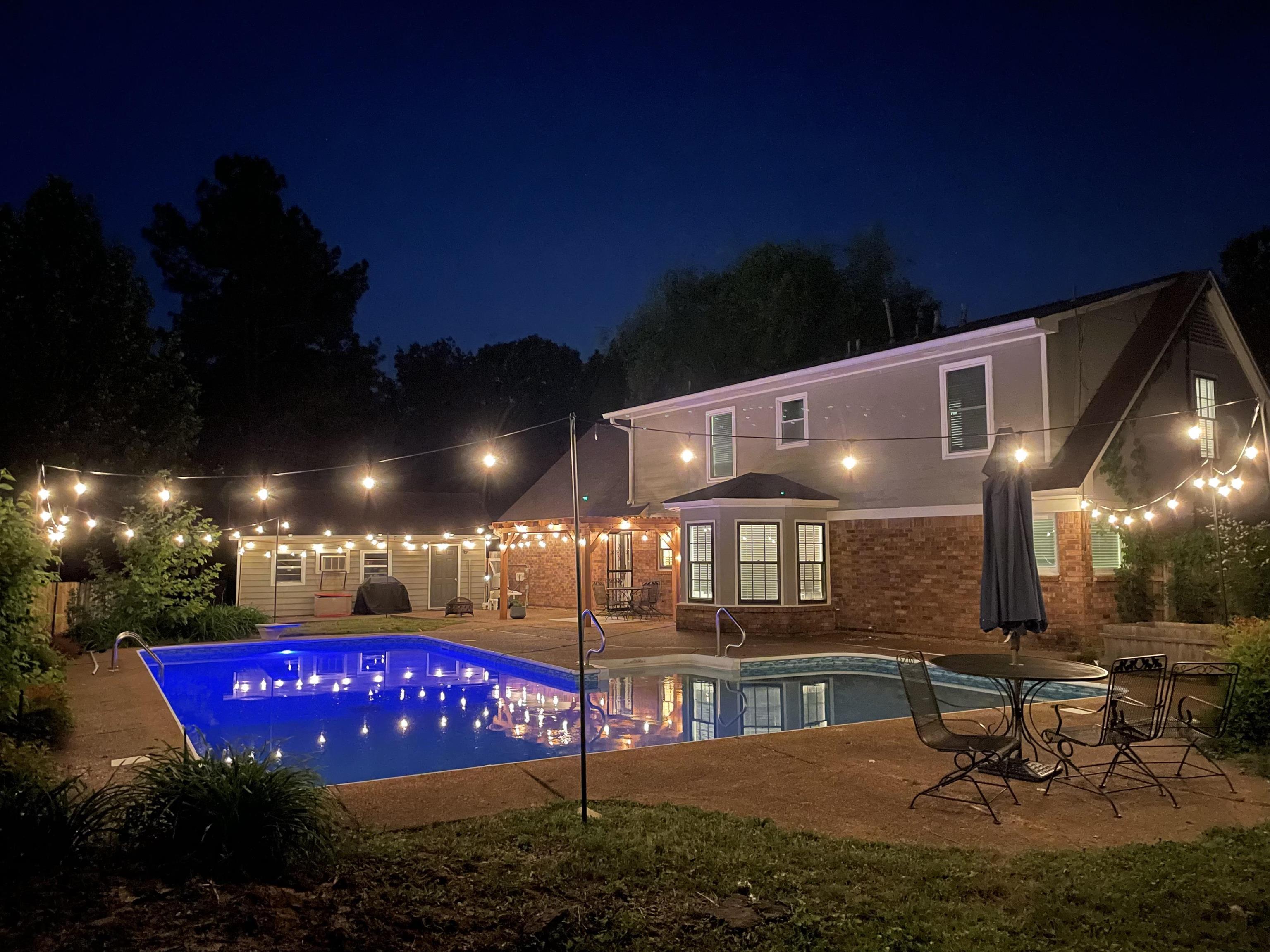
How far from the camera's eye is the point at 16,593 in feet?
21.7

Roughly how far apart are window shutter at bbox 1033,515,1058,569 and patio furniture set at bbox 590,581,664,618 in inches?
385

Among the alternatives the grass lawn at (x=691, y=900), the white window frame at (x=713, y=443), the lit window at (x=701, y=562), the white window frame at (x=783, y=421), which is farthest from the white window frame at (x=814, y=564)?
the grass lawn at (x=691, y=900)

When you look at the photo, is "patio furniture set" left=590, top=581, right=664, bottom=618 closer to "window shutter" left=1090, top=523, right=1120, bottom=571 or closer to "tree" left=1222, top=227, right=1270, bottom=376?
"window shutter" left=1090, top=523, right=1120, bottom=571

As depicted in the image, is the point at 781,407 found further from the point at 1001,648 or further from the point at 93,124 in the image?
the point at 93,124

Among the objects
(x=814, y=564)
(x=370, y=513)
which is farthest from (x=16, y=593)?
(x=370, y=513)

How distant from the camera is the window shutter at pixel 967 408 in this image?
51.5ft

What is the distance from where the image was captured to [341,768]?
9.10m

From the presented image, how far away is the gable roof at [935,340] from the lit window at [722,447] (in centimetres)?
42

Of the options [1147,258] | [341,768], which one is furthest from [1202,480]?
[1147,258]

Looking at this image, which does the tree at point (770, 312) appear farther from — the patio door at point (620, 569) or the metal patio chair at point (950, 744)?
the metal patio chair at point (950, 744)

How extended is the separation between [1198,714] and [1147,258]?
207 ft

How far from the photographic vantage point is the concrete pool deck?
540 cm

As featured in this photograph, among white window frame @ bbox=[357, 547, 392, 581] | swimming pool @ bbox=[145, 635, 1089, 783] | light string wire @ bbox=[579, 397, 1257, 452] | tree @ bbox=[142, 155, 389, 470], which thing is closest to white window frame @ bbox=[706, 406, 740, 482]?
light string wire @ bbox=[579, 397, 1257, 452]

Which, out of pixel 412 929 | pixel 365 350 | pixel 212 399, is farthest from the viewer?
pixel 365 350
